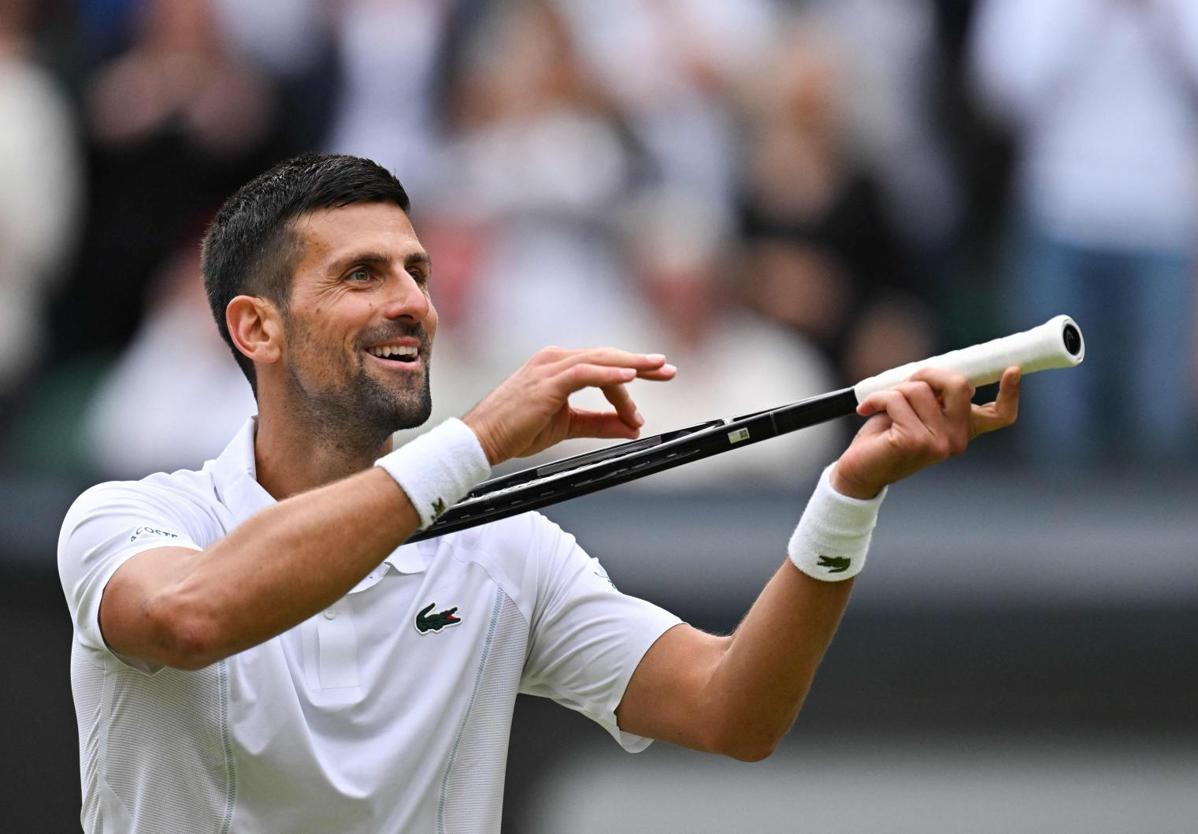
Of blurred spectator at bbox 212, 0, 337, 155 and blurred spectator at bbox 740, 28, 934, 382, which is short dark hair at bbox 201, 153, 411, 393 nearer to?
blurred spectator at bbox 740, 28, 934, 382

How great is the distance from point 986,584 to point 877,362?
1.62 metres

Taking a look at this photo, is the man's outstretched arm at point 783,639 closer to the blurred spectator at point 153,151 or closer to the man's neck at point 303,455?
the man's neck at point 303,455

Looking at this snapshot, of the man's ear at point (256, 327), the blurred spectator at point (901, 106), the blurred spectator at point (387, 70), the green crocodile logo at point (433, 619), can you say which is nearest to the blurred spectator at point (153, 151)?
the blurred spectator at point (387, 70)

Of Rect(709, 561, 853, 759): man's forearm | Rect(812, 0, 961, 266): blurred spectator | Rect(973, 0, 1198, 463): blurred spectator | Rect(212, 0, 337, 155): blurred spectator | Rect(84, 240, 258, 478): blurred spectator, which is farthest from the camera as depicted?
Rect(212, 0, 337, 155): blurred spectator

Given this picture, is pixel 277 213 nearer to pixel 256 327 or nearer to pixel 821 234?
pixel 256 327

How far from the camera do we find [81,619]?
3.84m

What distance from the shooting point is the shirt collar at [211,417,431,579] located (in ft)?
13.7

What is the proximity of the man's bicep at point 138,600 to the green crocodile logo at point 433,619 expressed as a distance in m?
0.59

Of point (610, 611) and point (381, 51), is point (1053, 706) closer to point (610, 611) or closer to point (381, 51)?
point (610, 611)

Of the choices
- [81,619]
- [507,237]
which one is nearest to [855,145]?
[507,237]

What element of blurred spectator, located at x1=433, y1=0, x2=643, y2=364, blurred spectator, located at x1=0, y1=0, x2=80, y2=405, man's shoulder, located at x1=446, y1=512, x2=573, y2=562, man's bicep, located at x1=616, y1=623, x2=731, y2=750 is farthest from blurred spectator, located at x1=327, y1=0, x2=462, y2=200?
man's bicep, located at x1=616, y1=623, x2=731, y2=750

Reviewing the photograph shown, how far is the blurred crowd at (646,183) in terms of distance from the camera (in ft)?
28.0

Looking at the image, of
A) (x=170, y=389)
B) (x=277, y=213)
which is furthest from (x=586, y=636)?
(x=170, y=389)

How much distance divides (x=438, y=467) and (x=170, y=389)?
5.31 meters
